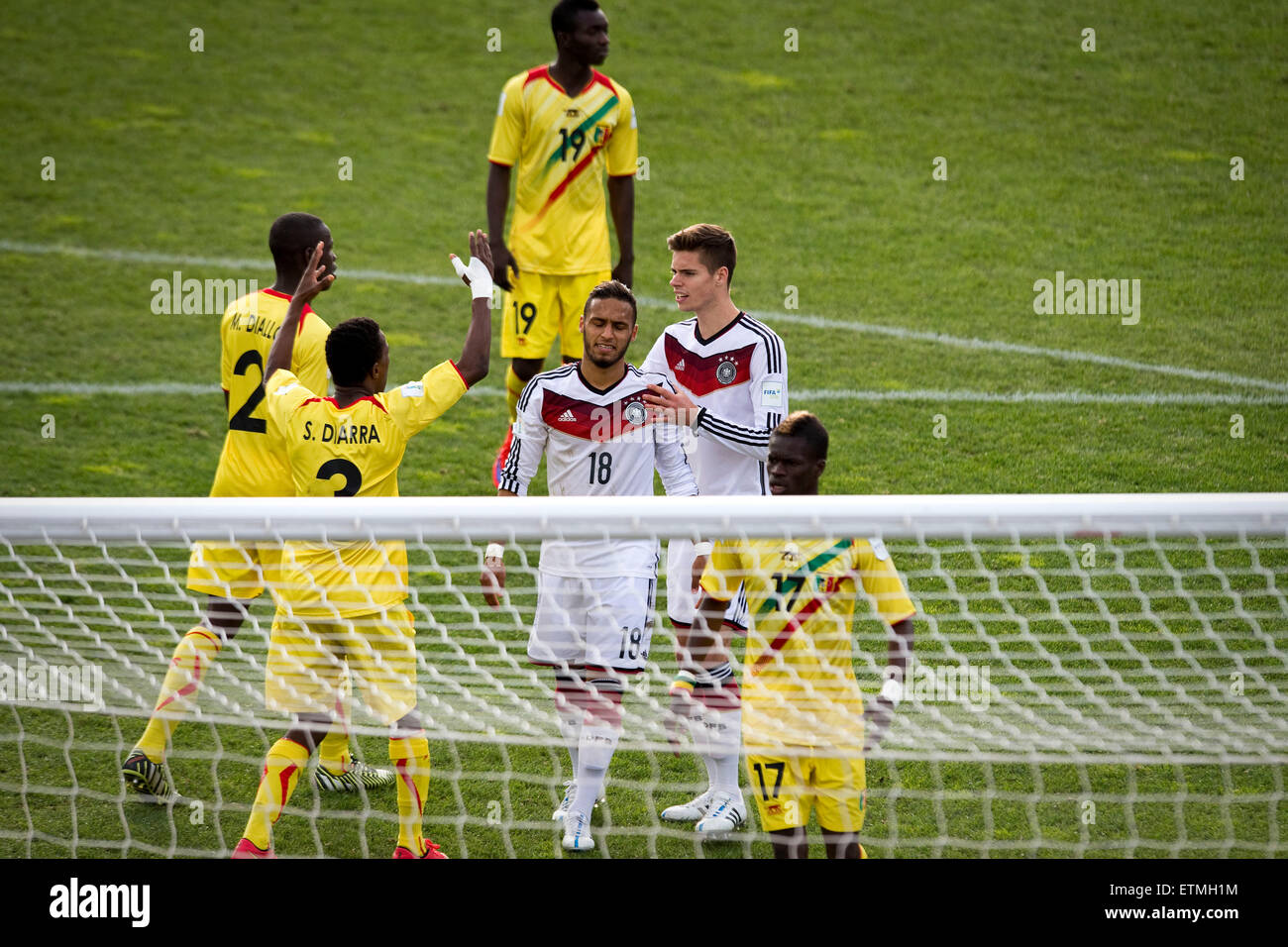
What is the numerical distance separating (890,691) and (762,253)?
725 centimetres

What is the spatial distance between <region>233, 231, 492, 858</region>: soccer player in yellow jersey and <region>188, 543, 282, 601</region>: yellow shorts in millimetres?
435

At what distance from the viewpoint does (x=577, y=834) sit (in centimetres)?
494

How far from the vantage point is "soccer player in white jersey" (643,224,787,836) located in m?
5.05

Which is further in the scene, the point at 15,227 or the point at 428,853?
the point at 15,227

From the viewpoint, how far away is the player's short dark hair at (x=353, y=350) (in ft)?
15.1

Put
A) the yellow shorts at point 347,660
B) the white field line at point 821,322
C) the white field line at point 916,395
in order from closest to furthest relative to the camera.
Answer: the yellow shorts at point 347,660
the white field line at point 916,395
the white field line at point 821,322

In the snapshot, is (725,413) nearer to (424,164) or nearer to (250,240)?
(250,240)

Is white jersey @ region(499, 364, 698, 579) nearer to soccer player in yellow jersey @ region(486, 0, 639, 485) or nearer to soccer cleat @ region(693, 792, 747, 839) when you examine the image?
soccer cleat @ region(693, 792, 747, 839)

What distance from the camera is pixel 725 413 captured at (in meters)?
5.19

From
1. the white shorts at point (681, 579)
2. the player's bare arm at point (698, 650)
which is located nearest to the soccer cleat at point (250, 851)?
the player's bare arm at point (698, 650)

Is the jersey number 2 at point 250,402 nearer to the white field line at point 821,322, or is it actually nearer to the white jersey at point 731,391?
the white jersey at point 731,391

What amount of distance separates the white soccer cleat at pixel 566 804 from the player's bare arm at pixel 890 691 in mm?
1433
